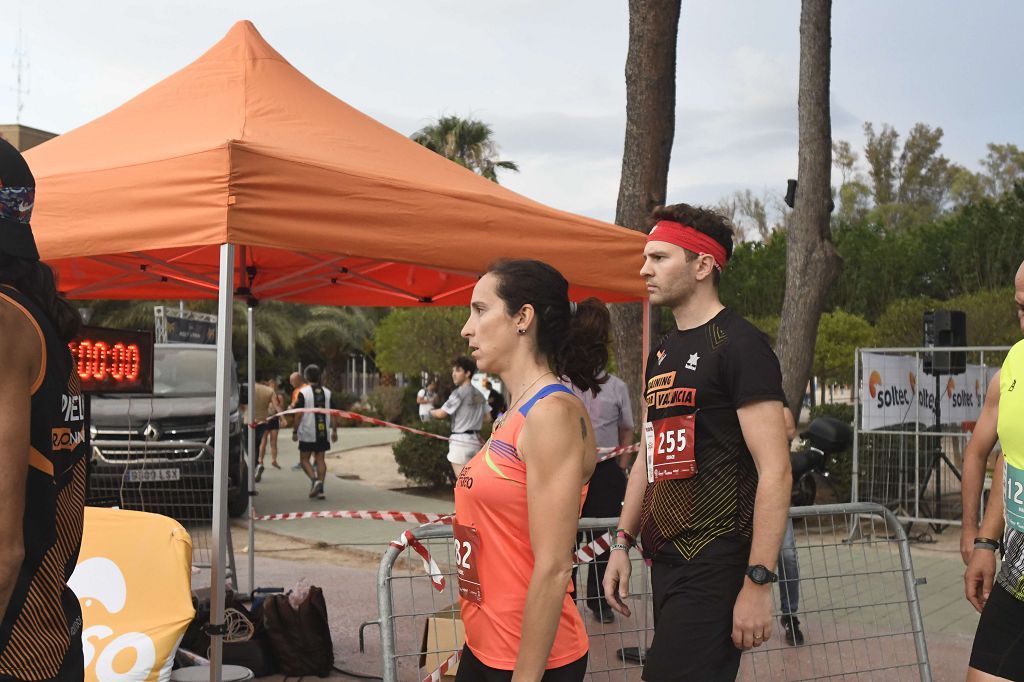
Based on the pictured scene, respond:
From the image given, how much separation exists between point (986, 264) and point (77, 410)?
33.9 meters

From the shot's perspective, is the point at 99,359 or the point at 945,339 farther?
the point at 945,339

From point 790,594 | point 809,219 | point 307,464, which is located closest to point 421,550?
point 790,594

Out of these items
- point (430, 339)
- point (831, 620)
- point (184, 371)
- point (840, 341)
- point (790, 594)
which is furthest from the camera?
point (430, 339)

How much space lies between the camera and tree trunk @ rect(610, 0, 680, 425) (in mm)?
9281

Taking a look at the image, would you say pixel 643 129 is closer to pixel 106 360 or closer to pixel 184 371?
pixel 106 360

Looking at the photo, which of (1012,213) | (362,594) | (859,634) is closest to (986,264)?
(1012,213)

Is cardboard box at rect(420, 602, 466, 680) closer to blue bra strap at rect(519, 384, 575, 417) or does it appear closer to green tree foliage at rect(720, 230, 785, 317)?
blue bra strap at rect(519, 384, 575, 417)

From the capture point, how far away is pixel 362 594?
819 centimetres

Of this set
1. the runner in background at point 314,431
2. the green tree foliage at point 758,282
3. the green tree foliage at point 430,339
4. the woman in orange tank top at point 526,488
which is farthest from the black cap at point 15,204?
the green tree foliage at point 758,282

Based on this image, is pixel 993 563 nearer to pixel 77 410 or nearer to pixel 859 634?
pixel 859 634

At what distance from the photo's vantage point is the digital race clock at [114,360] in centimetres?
522

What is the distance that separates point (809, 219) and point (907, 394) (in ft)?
7.80

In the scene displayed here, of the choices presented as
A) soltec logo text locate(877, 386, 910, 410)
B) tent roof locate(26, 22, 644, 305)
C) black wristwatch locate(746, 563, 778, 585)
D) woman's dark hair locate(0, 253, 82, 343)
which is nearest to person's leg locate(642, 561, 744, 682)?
black wristwatch locate(746, 563, 778, 585)

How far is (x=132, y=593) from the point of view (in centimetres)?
460
